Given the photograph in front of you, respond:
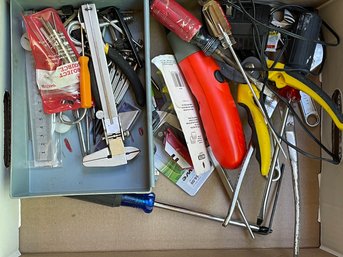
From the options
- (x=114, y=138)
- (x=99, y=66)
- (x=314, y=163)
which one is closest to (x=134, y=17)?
(x=99, y=66)

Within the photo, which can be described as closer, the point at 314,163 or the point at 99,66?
the point at 99,66

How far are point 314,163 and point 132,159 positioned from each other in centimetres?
37

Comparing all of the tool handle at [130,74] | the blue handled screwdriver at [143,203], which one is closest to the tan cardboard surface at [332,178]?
the blue handled screwdriver at [143,203]

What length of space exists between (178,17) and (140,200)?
35 cm

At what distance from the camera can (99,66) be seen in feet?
2.89

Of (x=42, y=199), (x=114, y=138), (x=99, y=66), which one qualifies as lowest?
(x=42, y=199)

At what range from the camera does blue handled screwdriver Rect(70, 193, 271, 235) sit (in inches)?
36.2

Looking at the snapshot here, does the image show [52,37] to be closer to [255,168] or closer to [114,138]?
[114,138]

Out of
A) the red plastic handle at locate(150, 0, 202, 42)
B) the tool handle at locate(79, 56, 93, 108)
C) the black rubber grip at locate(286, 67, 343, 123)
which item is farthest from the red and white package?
the black rubber grip at locate(286, 67, 343, 123)

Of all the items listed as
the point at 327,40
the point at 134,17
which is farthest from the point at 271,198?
the point at 134,17

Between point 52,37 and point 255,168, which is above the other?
point 52,37

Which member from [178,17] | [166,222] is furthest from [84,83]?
[166,222]

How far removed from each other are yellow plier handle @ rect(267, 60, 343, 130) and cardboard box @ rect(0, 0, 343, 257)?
0.27 ft

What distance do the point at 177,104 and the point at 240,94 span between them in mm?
120
